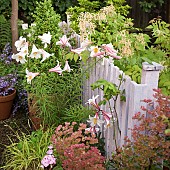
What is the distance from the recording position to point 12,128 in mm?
4465

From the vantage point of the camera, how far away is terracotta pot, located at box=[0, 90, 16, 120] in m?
4.59

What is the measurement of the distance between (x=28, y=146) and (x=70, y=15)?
219 centimetres

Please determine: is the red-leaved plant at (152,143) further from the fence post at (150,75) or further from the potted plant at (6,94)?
the potted plant at (6,94)

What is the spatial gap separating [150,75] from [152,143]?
0.50 m

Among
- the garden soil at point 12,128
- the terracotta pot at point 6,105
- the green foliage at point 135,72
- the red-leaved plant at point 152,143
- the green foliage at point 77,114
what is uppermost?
the green foliage at point 135,72

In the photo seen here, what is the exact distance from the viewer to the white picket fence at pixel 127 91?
8.38 feet

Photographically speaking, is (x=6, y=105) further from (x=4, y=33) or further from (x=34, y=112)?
(x=4, y=33)

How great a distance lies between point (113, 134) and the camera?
10.4 feet

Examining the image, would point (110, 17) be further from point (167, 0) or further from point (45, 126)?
point (167, 0)

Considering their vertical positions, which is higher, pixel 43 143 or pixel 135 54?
pixel 135 54

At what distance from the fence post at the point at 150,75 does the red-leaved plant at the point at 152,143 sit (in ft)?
0.34

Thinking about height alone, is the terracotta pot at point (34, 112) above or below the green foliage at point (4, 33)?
below

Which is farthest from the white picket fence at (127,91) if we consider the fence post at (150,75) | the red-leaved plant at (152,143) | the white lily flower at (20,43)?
the white lily flower at (20,43)

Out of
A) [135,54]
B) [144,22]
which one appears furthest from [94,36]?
[144,22]
